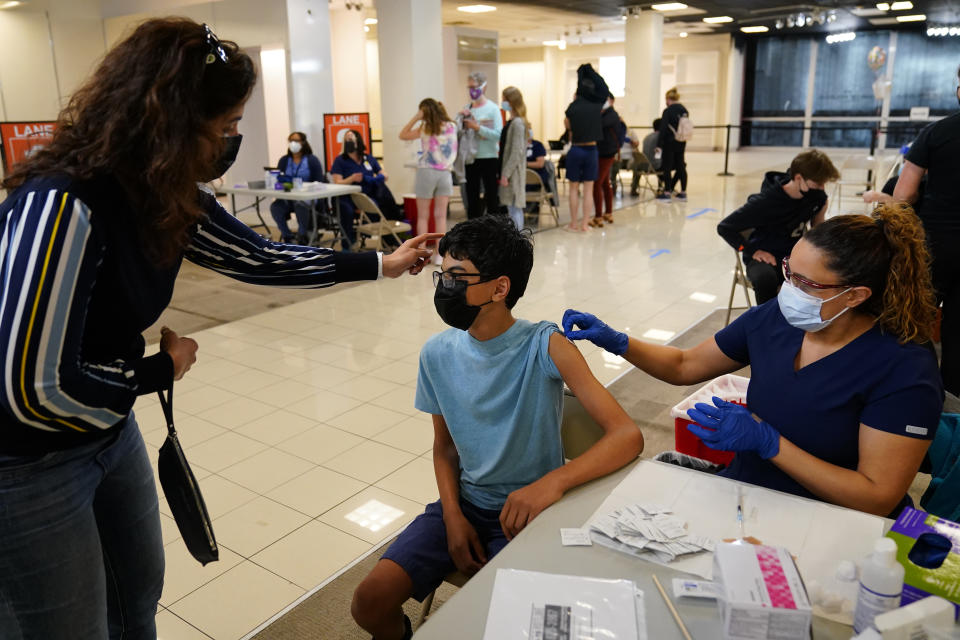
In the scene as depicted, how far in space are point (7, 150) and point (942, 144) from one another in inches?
314

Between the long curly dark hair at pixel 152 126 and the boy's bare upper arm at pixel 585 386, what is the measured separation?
0.87 metres

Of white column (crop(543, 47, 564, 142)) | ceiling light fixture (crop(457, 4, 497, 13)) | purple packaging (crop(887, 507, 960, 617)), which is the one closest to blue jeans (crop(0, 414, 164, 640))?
purple packaging (crop(887, 507, 960, 617))

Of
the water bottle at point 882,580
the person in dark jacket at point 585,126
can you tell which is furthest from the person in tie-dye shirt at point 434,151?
the water bottle at point 882,580

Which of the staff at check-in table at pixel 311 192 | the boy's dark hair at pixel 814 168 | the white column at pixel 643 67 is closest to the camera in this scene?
the boy's dark hair at pixel 814 168

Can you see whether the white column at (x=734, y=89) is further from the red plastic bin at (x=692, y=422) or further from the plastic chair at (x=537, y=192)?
the red plastic bin at (x=692, y=422)

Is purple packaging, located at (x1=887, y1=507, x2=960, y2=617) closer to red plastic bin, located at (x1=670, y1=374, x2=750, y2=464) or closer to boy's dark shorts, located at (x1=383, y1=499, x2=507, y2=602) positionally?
boy's dark shorts, located at (x1=383, y1=499, x2=507, y2=602)

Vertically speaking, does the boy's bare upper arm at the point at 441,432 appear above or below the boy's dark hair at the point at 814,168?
below

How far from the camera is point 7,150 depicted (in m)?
7.60

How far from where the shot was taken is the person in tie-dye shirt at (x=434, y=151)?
730 cm

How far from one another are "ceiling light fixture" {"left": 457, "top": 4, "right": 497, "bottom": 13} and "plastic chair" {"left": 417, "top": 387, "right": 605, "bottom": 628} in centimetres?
1270

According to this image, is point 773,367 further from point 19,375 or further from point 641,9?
point 641,9

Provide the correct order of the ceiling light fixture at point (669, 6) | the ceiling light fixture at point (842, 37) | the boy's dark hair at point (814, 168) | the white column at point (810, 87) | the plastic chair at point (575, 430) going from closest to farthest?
the plastic chair at point (575, 430), the boy's dark hair at point (814, 168), the ceiling light fixture at point (669, 6), the ceiling light fixture at point (842, 37), the white column at point (810, 87)

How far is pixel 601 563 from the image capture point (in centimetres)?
136

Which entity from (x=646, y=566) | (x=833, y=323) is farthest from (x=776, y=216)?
(x=646, y=566)
